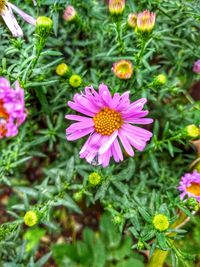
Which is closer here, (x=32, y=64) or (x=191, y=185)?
(x=32, y=64)

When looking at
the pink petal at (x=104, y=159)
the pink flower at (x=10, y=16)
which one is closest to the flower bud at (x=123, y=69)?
the pink petal at (x=104, y=159)

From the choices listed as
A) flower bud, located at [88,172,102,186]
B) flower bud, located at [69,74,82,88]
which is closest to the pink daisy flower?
flower bud, located at [88,172,102,186]

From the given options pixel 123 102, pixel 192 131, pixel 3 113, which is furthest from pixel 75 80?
pixel 192 131

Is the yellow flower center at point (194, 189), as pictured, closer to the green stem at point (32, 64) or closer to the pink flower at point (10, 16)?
the green stem at point (32, 64)

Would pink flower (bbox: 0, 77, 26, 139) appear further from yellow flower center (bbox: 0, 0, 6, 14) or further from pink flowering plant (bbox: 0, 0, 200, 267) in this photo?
yellow flower center (bbox: 0, 0, 6, 14)

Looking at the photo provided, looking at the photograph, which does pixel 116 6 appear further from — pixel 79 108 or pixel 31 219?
pixel 31 219
